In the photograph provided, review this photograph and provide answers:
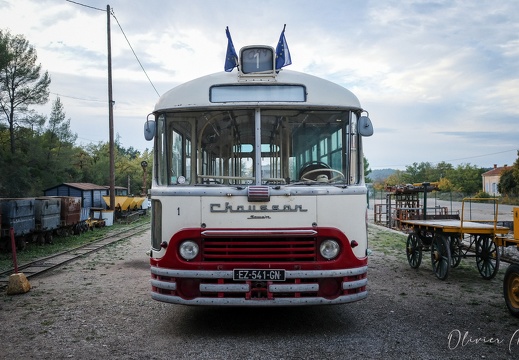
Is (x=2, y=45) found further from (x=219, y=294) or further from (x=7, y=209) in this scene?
(x=219, y=294)

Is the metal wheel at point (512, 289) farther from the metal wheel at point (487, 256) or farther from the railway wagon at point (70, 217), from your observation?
the railway wagon at point (70, 217)

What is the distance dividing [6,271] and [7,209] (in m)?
3.51

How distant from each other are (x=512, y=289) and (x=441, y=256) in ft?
8.56

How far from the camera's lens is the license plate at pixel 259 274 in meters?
5.21

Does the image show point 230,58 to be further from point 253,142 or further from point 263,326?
point 263,326

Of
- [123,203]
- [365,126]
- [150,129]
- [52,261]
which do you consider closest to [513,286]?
[365,126]

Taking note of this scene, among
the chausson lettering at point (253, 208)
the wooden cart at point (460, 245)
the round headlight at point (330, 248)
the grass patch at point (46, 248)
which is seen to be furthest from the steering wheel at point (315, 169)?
A: the grass patch at point (46, 248)

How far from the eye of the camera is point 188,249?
5.33 metres

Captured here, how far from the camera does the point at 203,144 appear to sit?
5.86 metres

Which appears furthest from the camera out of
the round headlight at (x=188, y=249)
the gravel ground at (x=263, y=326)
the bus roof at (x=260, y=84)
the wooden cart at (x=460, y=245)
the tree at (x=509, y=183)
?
the tree at (x=509, y=183)

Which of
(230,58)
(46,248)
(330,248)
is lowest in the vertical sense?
(46,248)

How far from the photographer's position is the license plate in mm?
5215

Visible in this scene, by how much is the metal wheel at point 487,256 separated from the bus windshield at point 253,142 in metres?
4.54

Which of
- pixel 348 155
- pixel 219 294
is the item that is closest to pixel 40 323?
pixel 219 294
